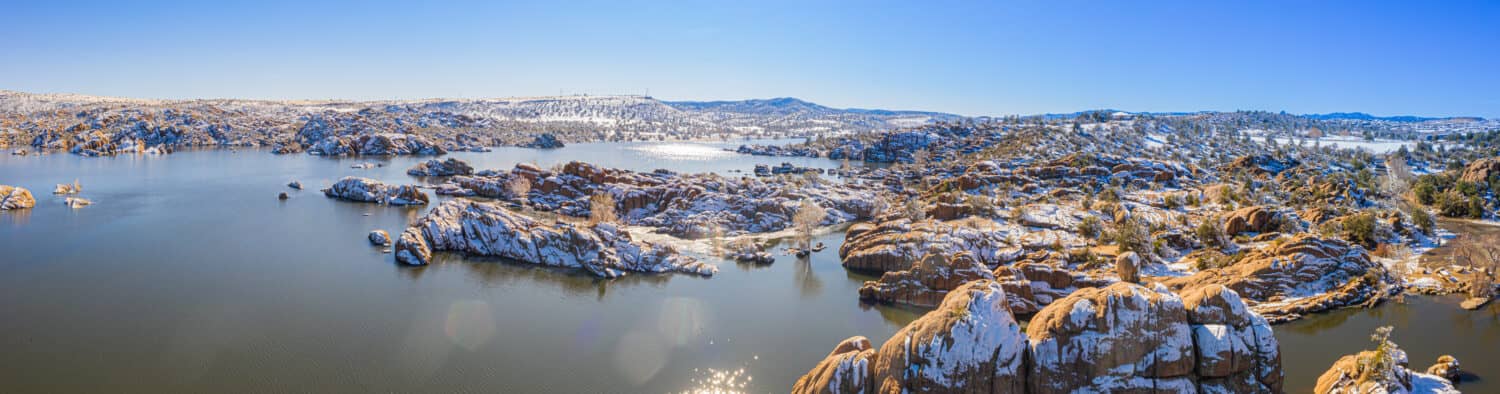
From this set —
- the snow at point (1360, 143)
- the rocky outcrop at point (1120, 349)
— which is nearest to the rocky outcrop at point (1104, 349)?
the rocky outcrop at point (1120, 349)

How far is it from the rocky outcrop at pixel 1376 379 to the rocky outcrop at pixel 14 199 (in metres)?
98.8

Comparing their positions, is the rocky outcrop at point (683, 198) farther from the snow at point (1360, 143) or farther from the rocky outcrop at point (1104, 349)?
the snow at point (1360, 143)

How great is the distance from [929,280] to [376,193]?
67.6m

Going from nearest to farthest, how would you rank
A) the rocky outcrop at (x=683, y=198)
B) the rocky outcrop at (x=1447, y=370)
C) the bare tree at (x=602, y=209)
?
the rocky outcrop at (x=1447, y=370), the rocky outcrop at (x=683, y=198), the bare tree at (x=602, y=209)

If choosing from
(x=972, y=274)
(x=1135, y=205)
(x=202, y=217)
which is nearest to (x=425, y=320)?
(x=972, y=274)

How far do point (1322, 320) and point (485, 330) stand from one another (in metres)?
43.5

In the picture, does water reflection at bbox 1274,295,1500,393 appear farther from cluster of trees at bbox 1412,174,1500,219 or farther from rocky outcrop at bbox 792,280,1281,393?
cluster of trees at bbox 1412,174,1500,219

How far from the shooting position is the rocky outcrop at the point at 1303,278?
36.2 meters

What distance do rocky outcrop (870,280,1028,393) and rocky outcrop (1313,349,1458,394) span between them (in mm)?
11898

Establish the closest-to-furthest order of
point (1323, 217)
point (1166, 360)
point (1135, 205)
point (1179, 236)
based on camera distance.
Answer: point (1166, 360), point (1179, 236), point (1323, 217), point (1135, 205)

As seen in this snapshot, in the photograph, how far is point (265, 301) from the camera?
124 feet

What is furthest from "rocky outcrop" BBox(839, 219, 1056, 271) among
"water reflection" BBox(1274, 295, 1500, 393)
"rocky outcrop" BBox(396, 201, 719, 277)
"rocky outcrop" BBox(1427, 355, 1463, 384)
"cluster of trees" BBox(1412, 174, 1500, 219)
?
"cluster of trees" BBox(1412, 174, 1500, 219)

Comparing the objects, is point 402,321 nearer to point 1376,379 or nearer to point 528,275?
Result: point 528,275

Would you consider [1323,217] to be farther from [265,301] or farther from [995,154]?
[265,301]
